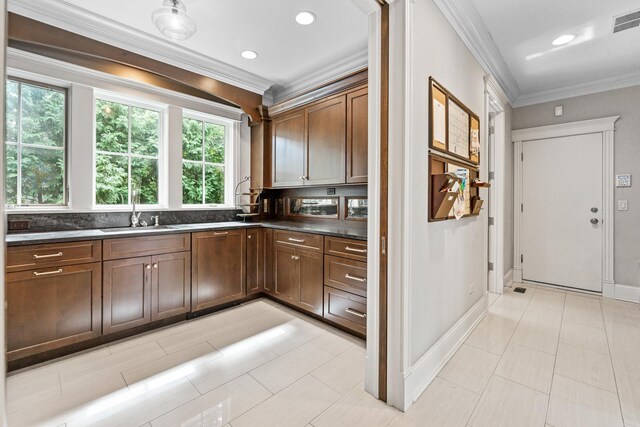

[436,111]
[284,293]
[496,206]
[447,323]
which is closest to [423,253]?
[447,323]

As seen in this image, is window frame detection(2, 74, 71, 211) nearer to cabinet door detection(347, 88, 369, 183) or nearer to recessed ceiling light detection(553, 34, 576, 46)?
cabinet door detection(347, 88, 369, 183)

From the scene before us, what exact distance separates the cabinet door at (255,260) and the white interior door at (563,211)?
146 inches

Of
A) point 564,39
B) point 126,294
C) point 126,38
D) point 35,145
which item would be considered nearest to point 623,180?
point 564,39

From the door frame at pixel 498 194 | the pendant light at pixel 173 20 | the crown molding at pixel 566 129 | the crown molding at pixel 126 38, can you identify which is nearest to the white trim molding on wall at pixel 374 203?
the pendant light at pixel 173 20

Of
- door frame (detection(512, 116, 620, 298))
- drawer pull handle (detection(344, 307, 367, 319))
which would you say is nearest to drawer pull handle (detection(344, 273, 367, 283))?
Result: drawer pull handle (detection(344, 307, 367, 319))

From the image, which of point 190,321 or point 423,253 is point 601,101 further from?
point 190,321

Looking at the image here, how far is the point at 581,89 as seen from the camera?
11.5 feet

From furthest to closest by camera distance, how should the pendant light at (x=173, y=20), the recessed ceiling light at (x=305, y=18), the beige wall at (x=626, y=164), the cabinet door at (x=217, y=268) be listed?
the beige wall at (x=626, y=164) → the cabinet door at (x=217, y=268) → the recessed ceiling light at (x=305, y=18) → the pendant light at (x=173, y=20)

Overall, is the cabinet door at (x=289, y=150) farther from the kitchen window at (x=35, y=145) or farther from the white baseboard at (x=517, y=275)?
the white baseboard at (x=517, y=275)

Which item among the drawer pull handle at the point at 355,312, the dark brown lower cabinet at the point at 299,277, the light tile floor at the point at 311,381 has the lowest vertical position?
the light tile floor at the point at 311,381

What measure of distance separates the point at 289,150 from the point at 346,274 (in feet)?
5.94

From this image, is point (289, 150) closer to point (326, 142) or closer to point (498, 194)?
point (326, 142)

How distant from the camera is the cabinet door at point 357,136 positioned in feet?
8.95

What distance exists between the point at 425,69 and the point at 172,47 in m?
2.46
